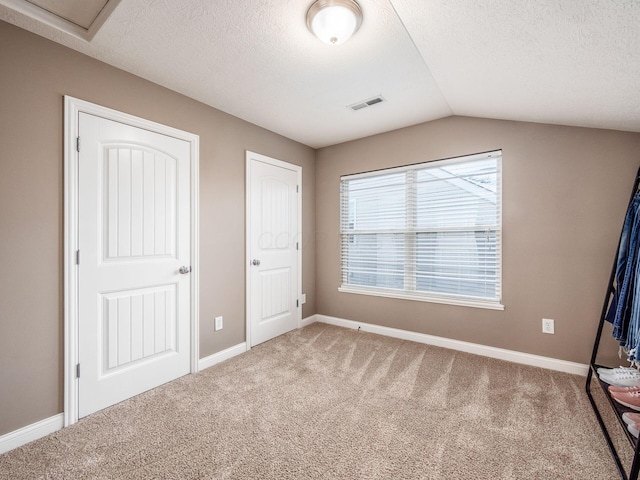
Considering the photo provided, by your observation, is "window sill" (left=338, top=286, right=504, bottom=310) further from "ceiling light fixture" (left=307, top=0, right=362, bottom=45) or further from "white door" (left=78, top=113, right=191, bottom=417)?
"ceiling light fixture" (left=307, top=0, right=362, bottom=45)

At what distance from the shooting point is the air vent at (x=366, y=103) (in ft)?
8.48

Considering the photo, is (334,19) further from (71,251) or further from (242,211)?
(71,251)

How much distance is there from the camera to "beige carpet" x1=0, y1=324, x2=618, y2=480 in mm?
1483

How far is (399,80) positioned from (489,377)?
2529 mm

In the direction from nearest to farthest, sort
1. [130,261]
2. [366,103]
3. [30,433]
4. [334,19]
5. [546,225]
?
[334,19] → [30,433] → [130,261] → [546,225] → [366,103]

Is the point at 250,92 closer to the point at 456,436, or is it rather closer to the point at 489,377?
the point at 456,436

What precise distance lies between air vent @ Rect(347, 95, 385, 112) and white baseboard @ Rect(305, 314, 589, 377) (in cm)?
244

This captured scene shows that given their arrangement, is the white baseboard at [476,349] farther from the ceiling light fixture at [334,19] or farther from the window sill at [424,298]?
the ceiling light fixture at [334,19]

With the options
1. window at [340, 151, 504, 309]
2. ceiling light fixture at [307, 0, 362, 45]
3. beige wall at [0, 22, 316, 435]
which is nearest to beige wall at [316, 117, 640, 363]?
window at [340, 151, 504, 309]

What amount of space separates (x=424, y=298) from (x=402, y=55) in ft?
7.68

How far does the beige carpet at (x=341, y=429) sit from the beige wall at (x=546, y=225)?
1.30ft

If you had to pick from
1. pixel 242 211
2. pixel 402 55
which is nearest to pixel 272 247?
pixel 242 211

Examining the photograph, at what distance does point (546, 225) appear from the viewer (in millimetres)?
2549

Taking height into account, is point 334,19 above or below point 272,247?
above
